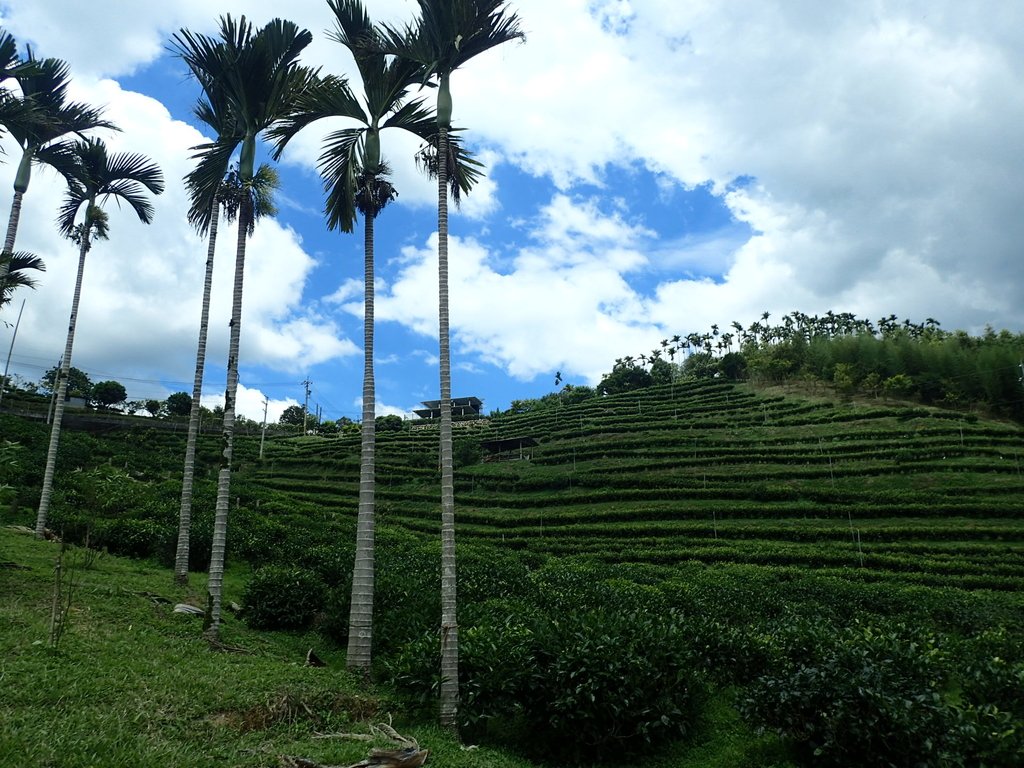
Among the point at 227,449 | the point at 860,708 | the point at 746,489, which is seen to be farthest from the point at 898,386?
the point at 227,449

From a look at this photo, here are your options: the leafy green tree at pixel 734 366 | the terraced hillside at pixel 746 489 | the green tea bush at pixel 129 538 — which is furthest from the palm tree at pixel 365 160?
the leafy green tree at pixel 734 366

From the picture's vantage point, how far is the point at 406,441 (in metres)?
59.8

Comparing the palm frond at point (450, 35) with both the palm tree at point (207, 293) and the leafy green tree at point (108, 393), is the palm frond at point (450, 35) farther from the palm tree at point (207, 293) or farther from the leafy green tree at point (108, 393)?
the leafy green tree at point (108, 393)

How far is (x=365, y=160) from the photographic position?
10.5 m

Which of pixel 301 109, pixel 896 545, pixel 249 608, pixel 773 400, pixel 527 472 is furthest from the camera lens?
pixel 773 400

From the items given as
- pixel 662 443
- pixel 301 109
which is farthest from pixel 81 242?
pixel 662 443

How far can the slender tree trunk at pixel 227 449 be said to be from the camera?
10.4m

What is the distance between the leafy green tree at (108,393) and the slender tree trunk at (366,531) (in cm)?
6388

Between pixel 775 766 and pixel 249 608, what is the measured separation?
10.6m

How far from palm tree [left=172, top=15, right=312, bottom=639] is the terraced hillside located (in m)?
22.3

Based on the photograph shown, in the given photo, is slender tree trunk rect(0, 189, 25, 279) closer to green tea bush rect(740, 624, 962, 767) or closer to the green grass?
the green grass

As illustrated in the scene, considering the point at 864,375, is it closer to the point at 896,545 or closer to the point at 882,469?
the point at 882,469

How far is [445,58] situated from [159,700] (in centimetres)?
931

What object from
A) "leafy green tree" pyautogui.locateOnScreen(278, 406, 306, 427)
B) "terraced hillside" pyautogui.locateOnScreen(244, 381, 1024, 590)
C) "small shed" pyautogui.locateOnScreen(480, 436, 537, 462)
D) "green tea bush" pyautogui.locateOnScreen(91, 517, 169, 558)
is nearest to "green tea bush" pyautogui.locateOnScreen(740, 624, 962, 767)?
"green tea bush" pyautogui.locateOnScreen(91, 517, 169, 558)
